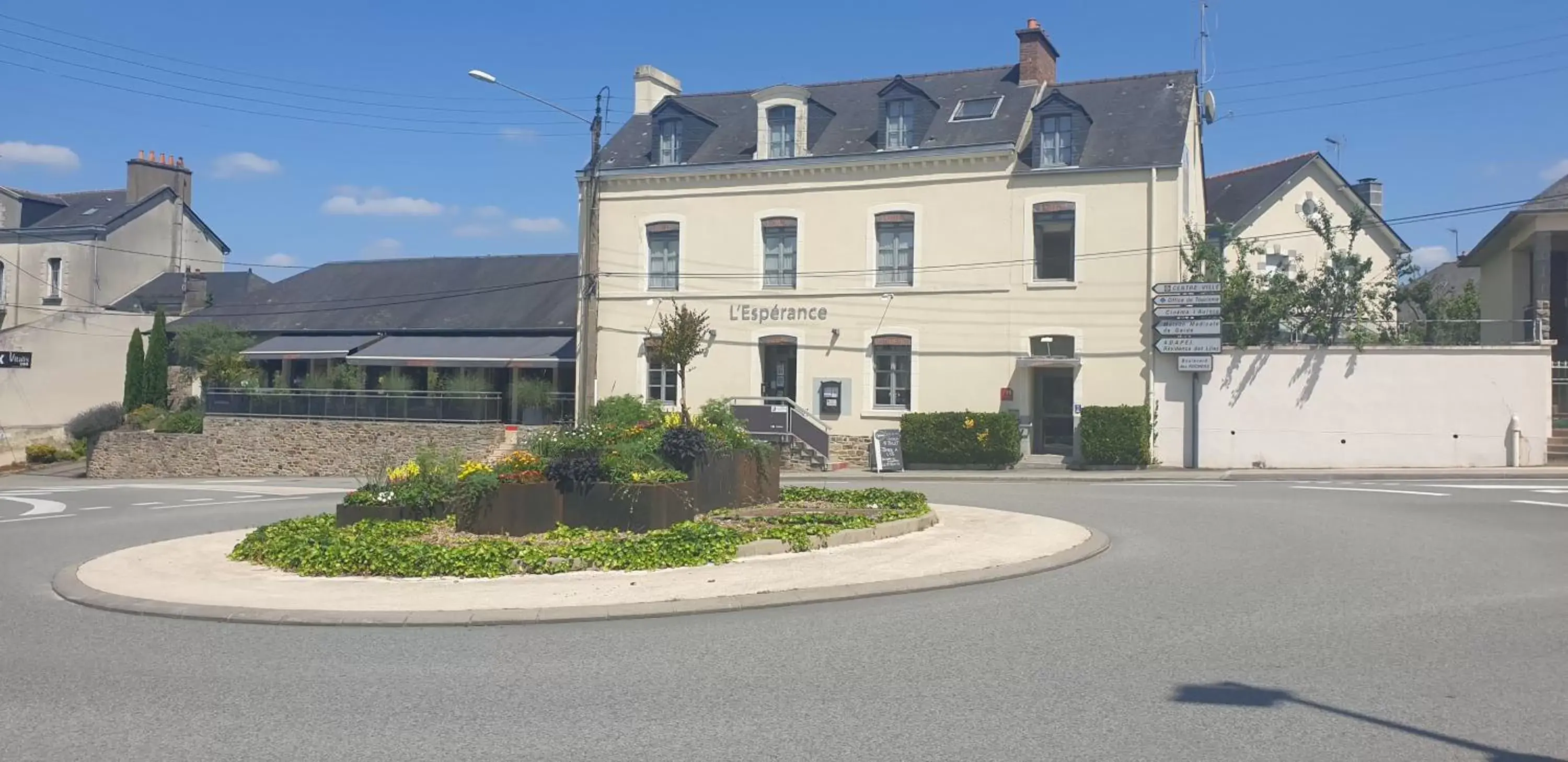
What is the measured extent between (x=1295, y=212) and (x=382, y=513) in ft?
109

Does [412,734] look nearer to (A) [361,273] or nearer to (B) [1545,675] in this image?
(B) [1545,675]

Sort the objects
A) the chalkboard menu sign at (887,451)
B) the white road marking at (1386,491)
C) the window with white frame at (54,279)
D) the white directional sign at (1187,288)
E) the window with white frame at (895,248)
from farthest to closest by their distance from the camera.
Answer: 1. the window with white frame at (54,279)
2. the window with white frame at (895,248)
3. the chalkboard menu sign at (887,451)
4. the white directional sign at (1187,288)
5. the white road marking at (1386,491)

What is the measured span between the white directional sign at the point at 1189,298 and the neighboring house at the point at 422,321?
16.3m

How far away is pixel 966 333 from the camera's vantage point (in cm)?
3022

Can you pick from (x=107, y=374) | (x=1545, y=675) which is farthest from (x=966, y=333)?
(x=107, y=374)

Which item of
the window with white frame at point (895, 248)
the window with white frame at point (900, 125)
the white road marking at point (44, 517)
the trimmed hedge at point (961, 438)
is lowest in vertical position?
the white road marking at point (44, 517)

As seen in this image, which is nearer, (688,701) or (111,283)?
(688,701)

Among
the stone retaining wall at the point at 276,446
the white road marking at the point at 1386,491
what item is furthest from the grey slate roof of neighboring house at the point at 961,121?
the white road marking at the point at 1386,491

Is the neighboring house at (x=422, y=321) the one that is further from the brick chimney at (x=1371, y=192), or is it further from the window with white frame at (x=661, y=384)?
the brick chimney at (x=1371, y=192)

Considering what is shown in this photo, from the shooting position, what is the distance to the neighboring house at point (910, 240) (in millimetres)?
28969

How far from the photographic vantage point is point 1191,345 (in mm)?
27594

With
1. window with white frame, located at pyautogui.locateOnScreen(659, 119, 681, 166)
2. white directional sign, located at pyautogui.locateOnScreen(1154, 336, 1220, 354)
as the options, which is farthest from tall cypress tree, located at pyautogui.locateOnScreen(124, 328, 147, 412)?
white directional sign, located at pyautogui.locateOnScreen(1154, 336, 1220, 354)

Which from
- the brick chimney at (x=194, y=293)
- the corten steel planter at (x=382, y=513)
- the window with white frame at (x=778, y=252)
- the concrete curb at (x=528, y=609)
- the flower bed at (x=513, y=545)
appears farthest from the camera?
the brick chimney at (x=194, y=293)

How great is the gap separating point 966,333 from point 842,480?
19.5ft
